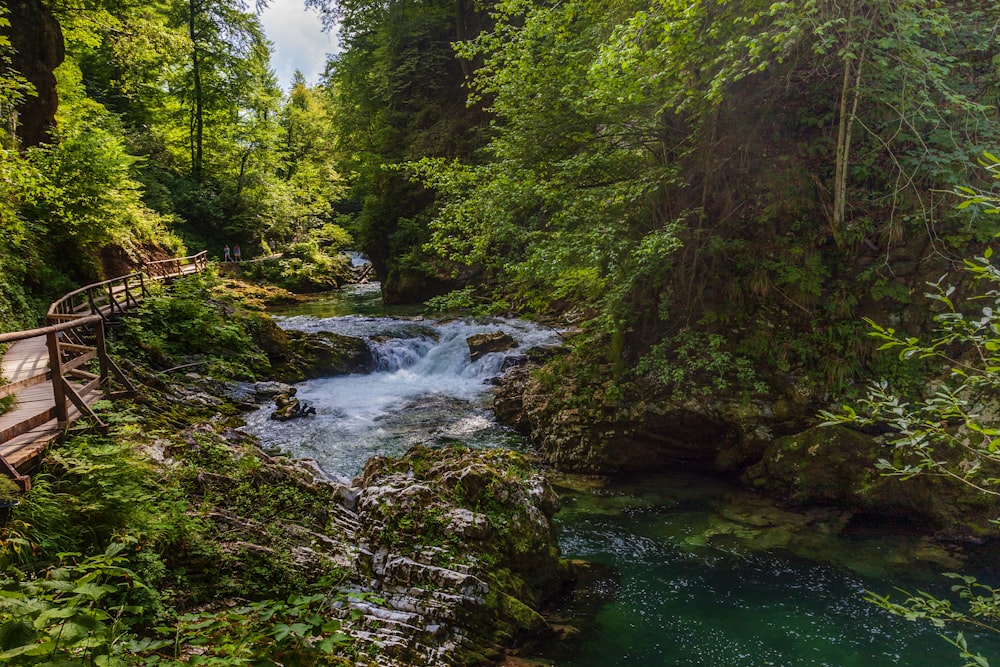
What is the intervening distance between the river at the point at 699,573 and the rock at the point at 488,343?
4115mm

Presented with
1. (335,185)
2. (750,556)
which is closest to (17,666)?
(750,556)

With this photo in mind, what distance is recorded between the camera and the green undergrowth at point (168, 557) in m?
2.37

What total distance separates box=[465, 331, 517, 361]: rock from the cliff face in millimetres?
12447

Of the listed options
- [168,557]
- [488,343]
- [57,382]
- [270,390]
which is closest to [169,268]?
[270,390]

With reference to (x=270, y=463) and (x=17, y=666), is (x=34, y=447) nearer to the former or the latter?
(x=270, y=463)

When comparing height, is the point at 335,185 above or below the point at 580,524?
above

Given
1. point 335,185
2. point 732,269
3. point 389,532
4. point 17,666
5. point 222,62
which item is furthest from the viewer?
point 335,185

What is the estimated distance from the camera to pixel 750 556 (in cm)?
672

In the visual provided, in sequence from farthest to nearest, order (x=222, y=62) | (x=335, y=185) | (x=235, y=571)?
(x=335, y=185) → (x=222, y=62) → (x=235, y=571)

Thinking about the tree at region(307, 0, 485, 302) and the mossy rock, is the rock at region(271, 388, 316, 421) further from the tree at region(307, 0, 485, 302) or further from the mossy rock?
the tree at region(307, 0, 485, 302)

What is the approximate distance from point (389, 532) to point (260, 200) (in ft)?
98.1

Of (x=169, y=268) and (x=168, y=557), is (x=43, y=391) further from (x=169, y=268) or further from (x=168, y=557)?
(x=169, y=268)

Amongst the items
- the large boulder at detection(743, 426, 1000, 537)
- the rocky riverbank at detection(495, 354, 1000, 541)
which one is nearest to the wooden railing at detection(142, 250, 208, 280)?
the rocky riverbank at detection(495, 354, 1000, 541)

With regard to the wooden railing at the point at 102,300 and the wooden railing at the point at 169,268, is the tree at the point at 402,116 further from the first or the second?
the wooden railing at the point at 102,300
